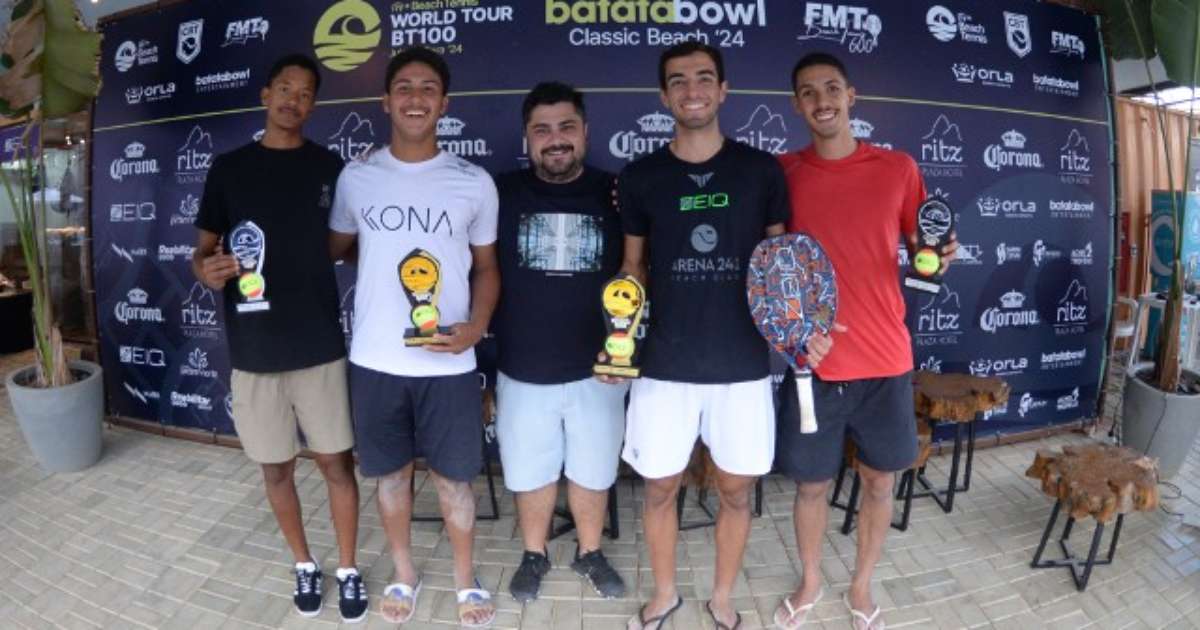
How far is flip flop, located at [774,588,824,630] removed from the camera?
7.98ft

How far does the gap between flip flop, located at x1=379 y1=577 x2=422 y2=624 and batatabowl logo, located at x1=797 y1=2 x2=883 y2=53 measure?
348cm

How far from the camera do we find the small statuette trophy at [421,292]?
212cm

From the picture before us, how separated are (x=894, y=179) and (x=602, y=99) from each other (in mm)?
1815

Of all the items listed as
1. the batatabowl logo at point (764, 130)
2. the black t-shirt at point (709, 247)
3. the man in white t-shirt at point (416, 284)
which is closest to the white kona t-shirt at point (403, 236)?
the man in white t-shirt at point (416, 284)

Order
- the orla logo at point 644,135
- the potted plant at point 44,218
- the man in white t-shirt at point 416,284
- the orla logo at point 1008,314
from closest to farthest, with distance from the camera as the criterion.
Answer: the man in white t-shirt at point 416,284 → the potted plant at point 44,218 → the orla logo at point 644,135 → the orla logo at point 1008,314

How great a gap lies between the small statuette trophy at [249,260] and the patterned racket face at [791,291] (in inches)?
66.4

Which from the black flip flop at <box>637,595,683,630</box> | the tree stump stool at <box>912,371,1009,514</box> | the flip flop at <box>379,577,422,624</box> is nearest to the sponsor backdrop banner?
the tree stump stool at <box>912,371,1009,514</box>

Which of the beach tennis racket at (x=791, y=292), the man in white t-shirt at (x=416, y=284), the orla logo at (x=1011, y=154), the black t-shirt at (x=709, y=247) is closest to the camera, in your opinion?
the beach tennis racket at (x=791, y=292)

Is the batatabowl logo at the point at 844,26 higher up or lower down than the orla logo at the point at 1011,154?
higher up

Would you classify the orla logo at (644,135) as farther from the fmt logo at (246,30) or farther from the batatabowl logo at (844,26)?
the fmt logo at (246,30)

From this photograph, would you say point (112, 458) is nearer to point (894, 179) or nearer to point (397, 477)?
point (397, 477)

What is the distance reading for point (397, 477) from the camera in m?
2.42

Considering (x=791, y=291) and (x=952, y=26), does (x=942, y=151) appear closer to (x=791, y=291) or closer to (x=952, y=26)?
(x=952, y=26)

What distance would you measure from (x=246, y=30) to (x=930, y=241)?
4023mm
